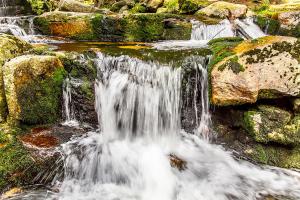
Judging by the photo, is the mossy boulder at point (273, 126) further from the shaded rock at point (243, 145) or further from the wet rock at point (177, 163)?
the wet rock at point (177, 163)

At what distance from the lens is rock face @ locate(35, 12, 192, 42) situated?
9766 mm

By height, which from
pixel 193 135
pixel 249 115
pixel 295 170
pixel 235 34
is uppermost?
pixel 235 34

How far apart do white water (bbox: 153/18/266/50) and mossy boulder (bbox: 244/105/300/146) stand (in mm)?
3781

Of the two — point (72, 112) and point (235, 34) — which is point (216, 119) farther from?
point (235, 34)

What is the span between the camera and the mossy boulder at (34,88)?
210 inches

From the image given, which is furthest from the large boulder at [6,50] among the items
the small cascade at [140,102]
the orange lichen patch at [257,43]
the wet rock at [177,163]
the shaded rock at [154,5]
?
the shaded rock at [154,5]

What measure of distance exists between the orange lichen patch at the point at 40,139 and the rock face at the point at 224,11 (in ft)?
28.4

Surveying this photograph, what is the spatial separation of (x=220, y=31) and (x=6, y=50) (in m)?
7.09

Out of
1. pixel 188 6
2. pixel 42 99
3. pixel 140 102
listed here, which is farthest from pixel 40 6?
pixel 140 102

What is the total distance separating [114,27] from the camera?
32.5 feet

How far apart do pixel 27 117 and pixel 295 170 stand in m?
5.14

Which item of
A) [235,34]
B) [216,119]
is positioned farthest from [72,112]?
[235,34]

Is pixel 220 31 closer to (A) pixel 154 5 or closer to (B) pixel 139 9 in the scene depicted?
(A) pixel 154 5

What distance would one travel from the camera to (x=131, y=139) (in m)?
6.12
